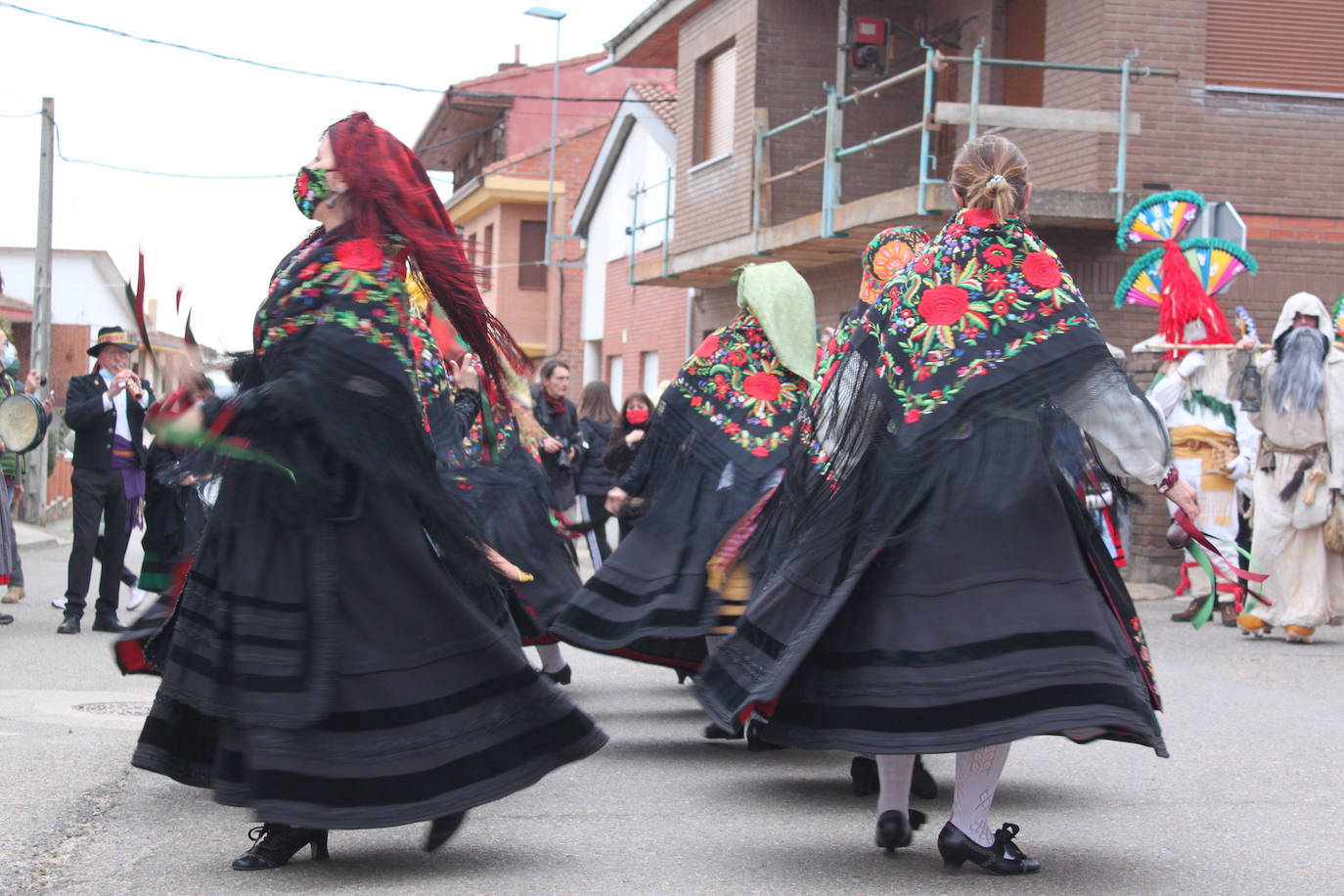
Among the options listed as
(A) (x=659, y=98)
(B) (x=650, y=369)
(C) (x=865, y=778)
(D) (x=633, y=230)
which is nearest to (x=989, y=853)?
(C) (x=865, y=778)

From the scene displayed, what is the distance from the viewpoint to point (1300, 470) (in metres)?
10.4

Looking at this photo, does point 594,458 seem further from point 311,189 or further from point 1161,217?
point 311,189

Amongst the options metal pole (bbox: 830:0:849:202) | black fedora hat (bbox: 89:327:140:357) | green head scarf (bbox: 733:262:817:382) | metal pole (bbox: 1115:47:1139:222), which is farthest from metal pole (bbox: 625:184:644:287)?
green head scarf (bbox: 733:262:817:382)

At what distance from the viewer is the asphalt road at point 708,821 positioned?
176 inches

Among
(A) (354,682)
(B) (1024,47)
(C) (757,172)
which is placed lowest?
(A) (354,682)

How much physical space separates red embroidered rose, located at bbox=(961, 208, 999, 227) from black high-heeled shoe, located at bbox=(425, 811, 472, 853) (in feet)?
6.89

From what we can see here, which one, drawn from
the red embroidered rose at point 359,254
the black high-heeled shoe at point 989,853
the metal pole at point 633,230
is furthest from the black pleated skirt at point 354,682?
the metal pole at point 633,230

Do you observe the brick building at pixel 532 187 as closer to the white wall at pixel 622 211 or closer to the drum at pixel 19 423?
the white wall at pixel 622 211

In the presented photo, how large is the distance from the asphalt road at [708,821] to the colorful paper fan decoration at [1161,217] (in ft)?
17.4

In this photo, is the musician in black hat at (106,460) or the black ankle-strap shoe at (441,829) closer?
the black ankle-strap shoe at (441,829)

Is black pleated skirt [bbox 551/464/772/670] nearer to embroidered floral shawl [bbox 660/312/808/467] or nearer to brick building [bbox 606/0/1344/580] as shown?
embroidered floral shawl [bbox 660/312/808/467]

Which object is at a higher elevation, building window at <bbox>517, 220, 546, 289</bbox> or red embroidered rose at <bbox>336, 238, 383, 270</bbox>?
building window at <bbox>517, 220, 546, 289</bbox>

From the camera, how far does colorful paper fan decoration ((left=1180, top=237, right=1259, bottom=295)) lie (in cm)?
1170

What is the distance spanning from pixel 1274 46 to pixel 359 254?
11980mm
